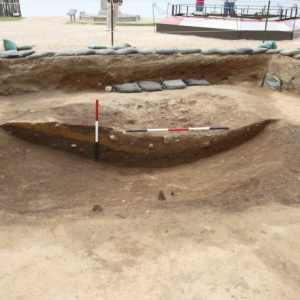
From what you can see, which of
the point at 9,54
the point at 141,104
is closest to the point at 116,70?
the point at 141,104

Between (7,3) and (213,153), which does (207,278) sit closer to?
(213,153)

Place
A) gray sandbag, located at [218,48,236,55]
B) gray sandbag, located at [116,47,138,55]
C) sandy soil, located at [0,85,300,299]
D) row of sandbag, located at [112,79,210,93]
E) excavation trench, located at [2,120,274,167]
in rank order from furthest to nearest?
gray sandbag, located at [218,48,236,55], gray sandbag, located at [116,47,138,55], row of sandbag, located at [112,79,210,93], excavation trench, located at [2,120,274,167], sandy soil, located at [0,85,300,299]

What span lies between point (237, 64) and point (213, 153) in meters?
3.24

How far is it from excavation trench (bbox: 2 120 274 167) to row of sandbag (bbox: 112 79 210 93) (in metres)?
1.89

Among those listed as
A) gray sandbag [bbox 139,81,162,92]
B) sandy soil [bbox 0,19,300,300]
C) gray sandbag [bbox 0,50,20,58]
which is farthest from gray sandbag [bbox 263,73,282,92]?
gray sandbag [bbox 0,50,20,58]

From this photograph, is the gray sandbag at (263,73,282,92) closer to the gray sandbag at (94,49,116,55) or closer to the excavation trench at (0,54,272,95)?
the excavation trench at (0,54,272,95)

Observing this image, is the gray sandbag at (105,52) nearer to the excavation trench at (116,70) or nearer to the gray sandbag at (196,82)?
the excavation trench at (116,70)

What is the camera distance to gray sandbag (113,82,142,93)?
316 inches

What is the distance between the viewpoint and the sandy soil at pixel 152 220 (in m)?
3.16

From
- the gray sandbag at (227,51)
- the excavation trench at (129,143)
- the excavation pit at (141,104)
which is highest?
the gray sandbag at (227,51)

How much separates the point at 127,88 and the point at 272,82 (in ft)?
10.3

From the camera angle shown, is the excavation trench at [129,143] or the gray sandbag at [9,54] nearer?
the excavation trench at [129,143]

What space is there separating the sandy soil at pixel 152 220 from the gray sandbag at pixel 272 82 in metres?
1.55

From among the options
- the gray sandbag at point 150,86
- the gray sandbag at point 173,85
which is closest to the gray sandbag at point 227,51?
the gray sandbag at point 173,85
